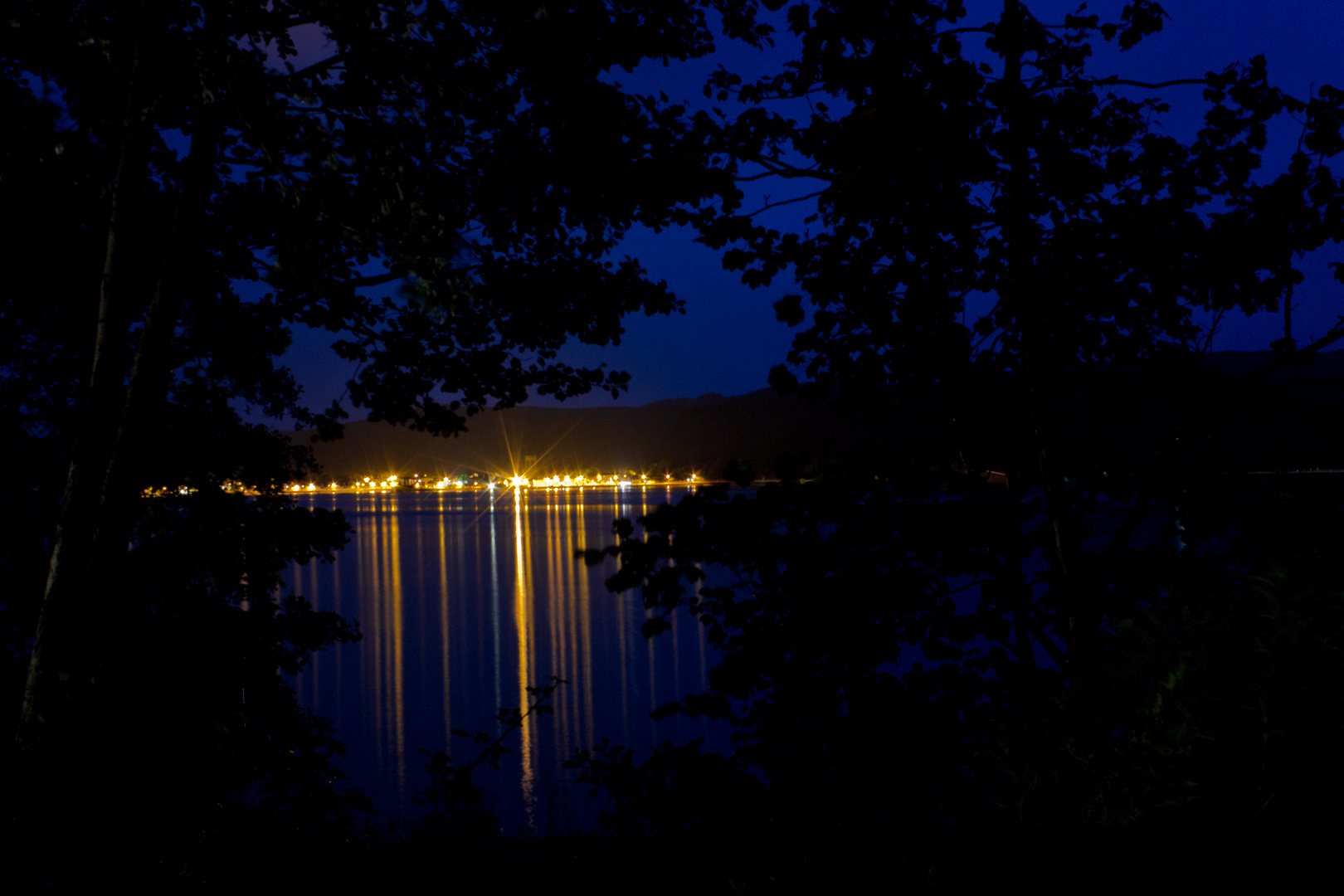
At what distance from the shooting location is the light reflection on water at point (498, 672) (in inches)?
681

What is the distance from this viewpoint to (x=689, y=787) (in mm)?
4211

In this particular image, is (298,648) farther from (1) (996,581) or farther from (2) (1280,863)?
(2) (1280,863)

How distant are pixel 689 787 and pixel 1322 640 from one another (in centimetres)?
294

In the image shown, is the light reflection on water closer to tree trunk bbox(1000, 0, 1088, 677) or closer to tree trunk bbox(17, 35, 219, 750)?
tree trunk bbox(1000, 0, 1088, 677)

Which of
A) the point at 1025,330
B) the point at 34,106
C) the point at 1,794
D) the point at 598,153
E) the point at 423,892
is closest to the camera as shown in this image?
the point at 1,794

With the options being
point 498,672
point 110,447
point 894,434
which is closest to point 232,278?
point 110,447

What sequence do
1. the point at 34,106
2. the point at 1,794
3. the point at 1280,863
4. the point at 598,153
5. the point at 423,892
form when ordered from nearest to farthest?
the point at 1280,863
the point at 1,794
the point at 423,892
the point at 598,153
the point at 34,106

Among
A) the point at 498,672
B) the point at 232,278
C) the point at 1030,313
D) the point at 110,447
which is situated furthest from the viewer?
the point at 498,672

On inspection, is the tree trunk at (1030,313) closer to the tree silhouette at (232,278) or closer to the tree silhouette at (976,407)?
the tree silhouette at (976,407)

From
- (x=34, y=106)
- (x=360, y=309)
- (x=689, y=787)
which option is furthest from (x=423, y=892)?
(x=34, y=106)

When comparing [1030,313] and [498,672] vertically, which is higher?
[1030,313]

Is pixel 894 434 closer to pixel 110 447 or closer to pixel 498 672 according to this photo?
pixel 110 447

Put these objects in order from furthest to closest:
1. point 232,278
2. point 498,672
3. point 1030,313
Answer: point 498,672 → point 232,278 → point 1030,313

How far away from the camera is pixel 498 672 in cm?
2753
